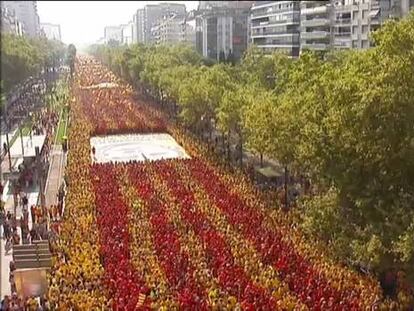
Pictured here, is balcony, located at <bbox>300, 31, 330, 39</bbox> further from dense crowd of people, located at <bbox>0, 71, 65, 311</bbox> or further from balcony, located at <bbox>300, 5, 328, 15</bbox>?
dense crowd of people, located at <bbox>0, 71, 65, 311</bbox>

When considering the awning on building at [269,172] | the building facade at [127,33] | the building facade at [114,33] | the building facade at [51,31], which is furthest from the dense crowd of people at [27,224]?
the building facade at [51,31]

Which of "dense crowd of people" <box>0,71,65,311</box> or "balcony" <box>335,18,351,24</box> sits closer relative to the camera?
"dense crowd of people" <box>0,71,65,311</box>

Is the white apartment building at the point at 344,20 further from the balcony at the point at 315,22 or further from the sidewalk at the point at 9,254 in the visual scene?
the sidewalk at the point at 9,254

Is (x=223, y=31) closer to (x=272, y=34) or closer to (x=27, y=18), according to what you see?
(x=272, y=34)

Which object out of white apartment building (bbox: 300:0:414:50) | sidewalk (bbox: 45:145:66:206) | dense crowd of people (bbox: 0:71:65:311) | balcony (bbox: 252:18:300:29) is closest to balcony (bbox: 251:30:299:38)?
balcony (bbox: 252:18:300:29)

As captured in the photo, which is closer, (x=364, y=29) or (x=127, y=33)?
(x=364, y=29)

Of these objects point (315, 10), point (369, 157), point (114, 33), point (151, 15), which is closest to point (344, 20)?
point (315, 10)

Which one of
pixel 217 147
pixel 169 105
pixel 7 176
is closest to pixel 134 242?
pixel 7 176
